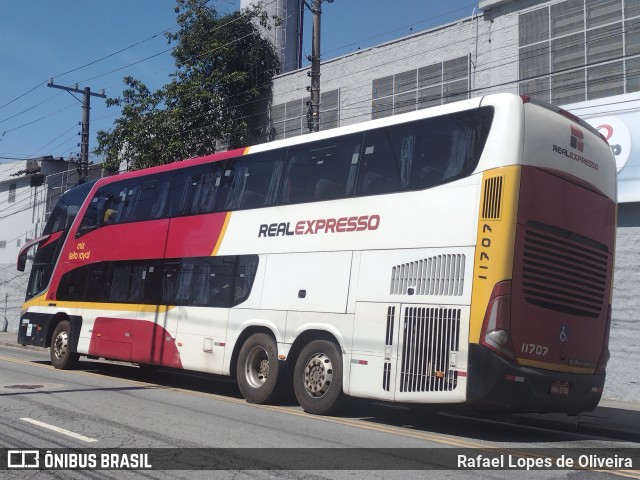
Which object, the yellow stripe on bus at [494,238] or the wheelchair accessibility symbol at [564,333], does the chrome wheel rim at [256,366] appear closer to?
the yellow stripe on bus at [494,238]

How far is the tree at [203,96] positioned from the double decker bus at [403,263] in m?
11.4

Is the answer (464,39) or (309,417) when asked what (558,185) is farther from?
(464,39)

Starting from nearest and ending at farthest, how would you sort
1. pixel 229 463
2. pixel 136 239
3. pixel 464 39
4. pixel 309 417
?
pixel 229 463 → pixel 309 417 → pixel 136 239 → pixel 464 39

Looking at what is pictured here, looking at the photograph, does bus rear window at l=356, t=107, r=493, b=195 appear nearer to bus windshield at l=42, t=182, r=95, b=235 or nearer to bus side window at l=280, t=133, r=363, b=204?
bus side window at l=280, t=133, r=363, b=204

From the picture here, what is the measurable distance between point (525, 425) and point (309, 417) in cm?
337

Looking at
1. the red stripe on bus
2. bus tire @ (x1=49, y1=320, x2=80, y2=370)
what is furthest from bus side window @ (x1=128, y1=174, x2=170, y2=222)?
bus tire @ (x1=49, y1=320, x2=80, y2=370)

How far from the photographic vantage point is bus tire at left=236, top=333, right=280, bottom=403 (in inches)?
449

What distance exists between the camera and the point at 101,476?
21.0 ft

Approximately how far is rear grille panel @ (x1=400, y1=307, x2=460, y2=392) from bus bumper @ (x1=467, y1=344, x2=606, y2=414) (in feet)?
0.97

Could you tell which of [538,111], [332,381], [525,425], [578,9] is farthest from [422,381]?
[578,9]

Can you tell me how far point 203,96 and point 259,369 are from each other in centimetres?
1521

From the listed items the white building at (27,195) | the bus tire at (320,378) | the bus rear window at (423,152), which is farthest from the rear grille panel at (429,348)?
the white building at (27,195)

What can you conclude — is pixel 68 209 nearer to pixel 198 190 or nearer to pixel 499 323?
pixel 198 190

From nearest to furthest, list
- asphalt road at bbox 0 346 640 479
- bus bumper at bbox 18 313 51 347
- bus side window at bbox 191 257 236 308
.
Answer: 1. asphalt road at bbox 0 346 640 479
2. bus side window at bbox 191 257 236 308
3. bus bumper at bbox 18 313 51 347
